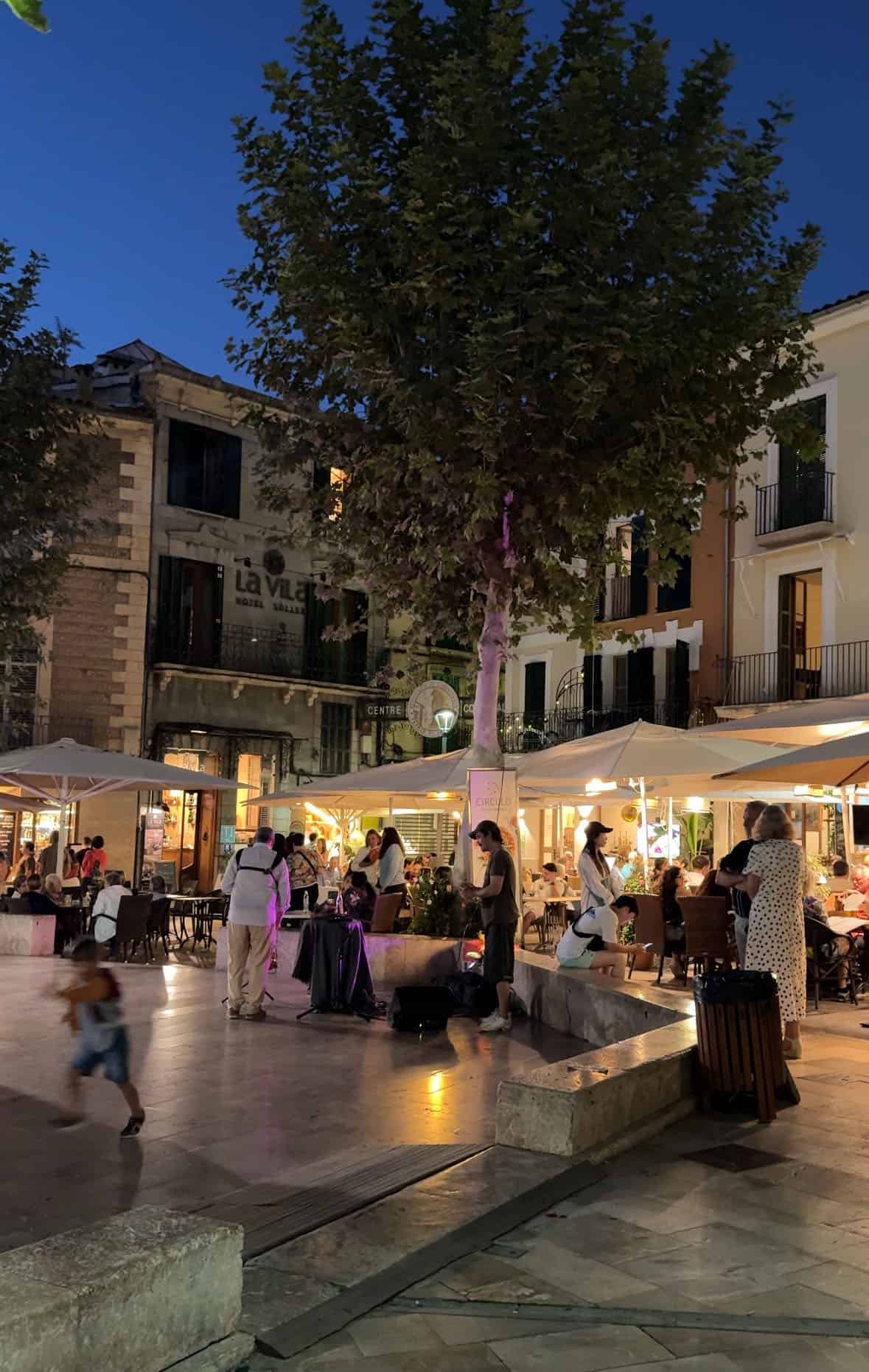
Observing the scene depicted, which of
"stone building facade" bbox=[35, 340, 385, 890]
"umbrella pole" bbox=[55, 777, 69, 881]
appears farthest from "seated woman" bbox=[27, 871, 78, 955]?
"stone building facade" bbox=[35, 340, 385, 890]

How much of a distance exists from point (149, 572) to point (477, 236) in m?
15.8

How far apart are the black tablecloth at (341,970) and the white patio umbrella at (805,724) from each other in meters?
4.49

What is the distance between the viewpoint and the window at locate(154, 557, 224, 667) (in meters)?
26.5

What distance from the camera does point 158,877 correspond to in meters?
19.9

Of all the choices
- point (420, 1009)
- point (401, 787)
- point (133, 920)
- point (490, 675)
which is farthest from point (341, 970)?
point (133, 920)

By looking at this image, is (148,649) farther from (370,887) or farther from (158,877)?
(370,887)

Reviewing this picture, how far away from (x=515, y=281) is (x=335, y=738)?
19.2 m

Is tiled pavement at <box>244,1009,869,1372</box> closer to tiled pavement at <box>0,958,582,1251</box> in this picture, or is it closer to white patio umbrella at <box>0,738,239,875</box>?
tiled pavement at <box>0,958,582,1251</box>

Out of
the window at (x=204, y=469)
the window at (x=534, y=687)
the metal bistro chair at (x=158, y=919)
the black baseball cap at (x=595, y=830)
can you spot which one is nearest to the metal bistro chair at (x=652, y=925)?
the black baseball cap at (x=595, y=830)

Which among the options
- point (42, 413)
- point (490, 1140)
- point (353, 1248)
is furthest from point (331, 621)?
point (353, 1248)

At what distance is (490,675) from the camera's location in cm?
1305

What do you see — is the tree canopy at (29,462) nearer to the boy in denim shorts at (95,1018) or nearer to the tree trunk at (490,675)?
the tree trunk at (490,675)

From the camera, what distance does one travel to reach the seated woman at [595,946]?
10.7 m

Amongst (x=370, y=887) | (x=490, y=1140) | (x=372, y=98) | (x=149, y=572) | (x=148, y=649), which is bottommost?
(x=490, y=1140)
